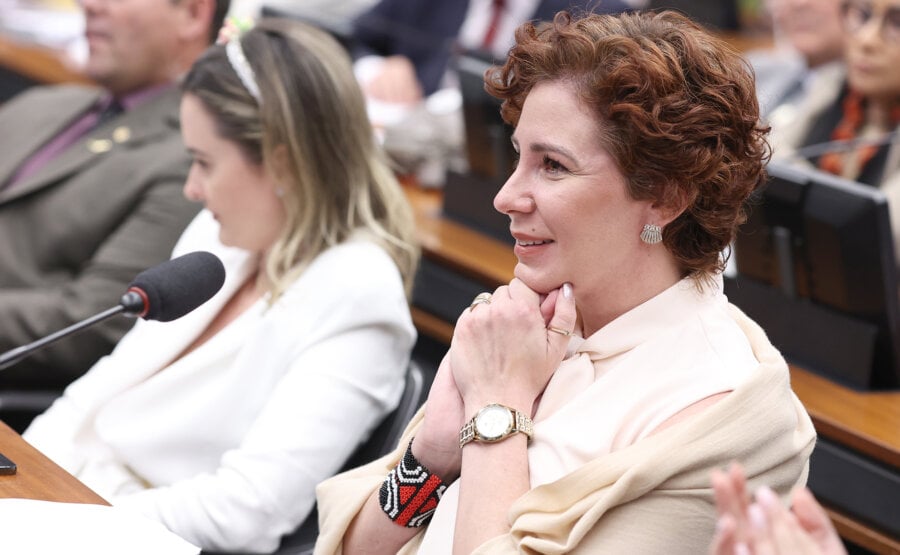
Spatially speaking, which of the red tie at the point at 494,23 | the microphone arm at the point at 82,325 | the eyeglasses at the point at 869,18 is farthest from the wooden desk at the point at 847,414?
the red tie at the point at 494,23

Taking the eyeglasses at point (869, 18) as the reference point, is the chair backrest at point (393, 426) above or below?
below

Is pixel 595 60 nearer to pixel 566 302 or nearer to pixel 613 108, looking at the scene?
pixel 613 108

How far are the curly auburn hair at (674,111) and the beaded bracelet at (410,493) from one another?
41 centimetres

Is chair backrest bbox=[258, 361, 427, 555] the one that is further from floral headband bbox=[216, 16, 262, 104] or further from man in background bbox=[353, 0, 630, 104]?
man in background bbox=[353, 0, 630, 104]

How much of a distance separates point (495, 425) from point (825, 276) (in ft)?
3.73

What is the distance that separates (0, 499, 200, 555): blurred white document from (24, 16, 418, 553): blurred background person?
377 millimetres

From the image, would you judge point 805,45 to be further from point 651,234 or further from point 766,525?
point 766,525

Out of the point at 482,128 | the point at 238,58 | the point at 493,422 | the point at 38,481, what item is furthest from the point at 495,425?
the point at 482,128

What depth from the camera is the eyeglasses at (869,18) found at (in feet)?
10.0

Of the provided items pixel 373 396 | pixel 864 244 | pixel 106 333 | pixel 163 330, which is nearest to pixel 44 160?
pixel 106 333

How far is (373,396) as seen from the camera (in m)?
1.87

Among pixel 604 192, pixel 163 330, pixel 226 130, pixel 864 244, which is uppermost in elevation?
pixel 604 192

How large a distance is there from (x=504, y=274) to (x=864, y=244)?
89 cm

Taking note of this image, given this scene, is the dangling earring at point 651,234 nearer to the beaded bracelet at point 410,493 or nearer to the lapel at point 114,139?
the beaded bracelet at point 410,493
